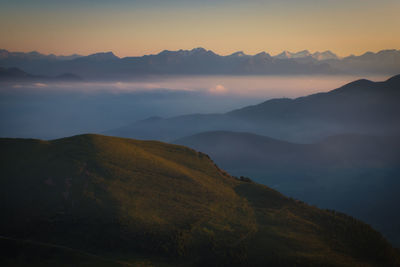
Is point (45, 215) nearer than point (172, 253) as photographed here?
No

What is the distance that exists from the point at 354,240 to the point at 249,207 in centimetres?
2455

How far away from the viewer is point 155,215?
60.1 metres

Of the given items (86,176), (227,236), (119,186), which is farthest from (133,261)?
(86,176)

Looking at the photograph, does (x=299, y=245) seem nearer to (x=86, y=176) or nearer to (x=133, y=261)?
(x=133, y=261)

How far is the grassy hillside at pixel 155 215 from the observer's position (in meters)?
51.2

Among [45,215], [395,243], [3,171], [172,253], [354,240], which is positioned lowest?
[395,243]

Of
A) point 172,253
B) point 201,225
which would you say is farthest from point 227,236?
point 172,253

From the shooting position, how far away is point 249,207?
72188mm

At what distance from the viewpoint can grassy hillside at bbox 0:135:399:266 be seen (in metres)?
51.2

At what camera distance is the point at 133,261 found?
46.8 metres

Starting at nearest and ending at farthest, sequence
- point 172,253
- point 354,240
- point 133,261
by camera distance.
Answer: point 133,261 → point 172,253 → point 354,240

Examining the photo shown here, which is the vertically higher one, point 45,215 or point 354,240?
point 45,215

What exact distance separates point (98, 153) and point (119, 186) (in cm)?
1692

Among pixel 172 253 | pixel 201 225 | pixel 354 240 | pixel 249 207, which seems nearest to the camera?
pixel 172 253
